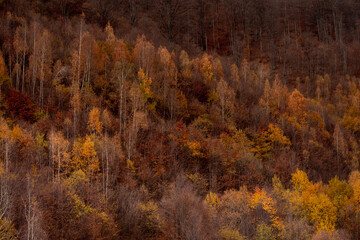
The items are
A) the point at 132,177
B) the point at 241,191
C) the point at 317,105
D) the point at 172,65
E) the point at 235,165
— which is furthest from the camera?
the point at 317,105

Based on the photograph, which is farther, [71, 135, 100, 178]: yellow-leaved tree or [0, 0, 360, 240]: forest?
[71, 135, 100, 178]: yellow-leaved tree

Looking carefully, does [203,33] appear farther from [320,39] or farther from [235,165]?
[235,165]

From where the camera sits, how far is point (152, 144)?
31984 millimetres

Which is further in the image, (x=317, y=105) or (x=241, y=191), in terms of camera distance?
(x=317, y=105)

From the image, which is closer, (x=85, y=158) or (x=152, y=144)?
(x=85, y=158)

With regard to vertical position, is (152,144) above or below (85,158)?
above

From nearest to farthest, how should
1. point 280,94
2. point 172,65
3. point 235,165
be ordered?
point 235,165
point 172,65
point 280,94

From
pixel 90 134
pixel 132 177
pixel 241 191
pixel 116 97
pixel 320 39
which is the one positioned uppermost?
pixel 320 39

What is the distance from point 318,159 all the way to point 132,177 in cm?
2818

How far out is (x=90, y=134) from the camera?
29.8 metres

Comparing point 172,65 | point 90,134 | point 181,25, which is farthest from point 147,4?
point 90,134

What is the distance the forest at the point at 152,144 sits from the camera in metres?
22.7

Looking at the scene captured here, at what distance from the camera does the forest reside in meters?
22.7

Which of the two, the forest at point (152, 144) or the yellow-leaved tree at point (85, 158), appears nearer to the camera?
the forest at point (152, 144)
